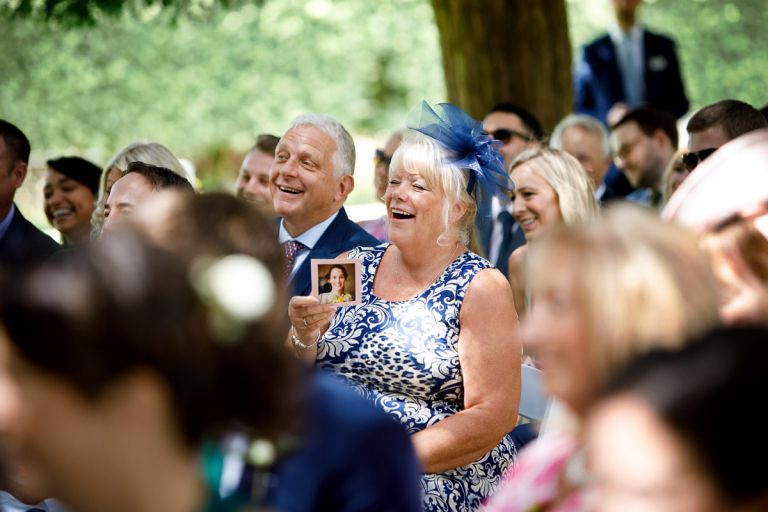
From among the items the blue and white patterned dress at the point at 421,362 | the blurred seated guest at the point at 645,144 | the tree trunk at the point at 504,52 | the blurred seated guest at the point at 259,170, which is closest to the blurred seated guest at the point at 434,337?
the blue and white patterned dress at the point at 421,362

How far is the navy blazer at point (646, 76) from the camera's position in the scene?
914cm

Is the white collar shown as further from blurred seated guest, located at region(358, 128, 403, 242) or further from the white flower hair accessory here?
the white flower hair accessory

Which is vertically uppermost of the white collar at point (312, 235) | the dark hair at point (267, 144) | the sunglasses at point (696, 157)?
the dark hair at point (267, 144)

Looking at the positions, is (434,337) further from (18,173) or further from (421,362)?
(18,173)

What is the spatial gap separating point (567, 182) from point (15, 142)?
315cm

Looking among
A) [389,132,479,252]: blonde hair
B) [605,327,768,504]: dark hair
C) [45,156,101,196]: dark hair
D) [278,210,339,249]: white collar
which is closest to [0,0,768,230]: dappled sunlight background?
[45,156,101,196]: dark hair

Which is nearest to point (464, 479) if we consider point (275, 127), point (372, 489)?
point (372, 489)

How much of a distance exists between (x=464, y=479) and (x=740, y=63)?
15.3 metres

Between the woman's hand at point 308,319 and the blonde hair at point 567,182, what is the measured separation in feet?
5.47

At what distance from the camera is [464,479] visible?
12.6ft

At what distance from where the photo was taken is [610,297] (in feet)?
6.27

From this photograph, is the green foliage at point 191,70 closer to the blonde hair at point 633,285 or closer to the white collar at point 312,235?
the white collar at point 312,235

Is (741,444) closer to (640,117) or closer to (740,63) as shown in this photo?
(640,117)

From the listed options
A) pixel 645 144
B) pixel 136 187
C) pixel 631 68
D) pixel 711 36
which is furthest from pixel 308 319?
pixel 711 36
